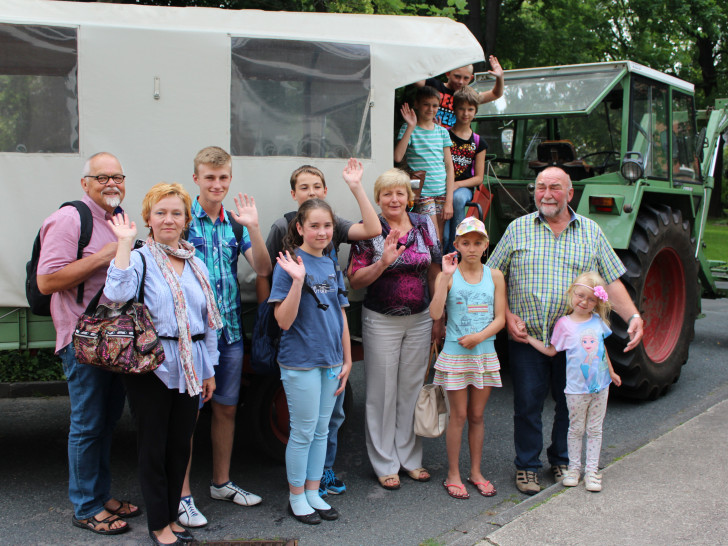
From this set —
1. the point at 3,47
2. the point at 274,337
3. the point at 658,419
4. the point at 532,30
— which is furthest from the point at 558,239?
the point at 532,30

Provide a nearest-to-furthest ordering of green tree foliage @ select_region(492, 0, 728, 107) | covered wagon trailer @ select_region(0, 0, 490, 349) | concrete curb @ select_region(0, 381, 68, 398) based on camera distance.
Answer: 1. covered wagon trailer @ select_region(0, 0, 490, 349)
2. concrete curb @ select_region(0, 381, 68, 398)
3. green tree foliage @ select_region(492, 0, 728, 107)

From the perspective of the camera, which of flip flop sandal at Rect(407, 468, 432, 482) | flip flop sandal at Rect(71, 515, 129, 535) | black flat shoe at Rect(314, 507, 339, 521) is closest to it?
flip flop sandal at Rect(71, 515, 129, 535)

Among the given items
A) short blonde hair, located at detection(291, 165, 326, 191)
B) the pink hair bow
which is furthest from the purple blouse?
the pink hair bow

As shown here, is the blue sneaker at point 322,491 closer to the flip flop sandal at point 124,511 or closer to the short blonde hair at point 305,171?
the flip flop sandal at point 124,511

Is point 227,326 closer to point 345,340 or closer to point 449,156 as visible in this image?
point 345,340

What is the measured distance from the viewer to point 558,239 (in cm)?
409

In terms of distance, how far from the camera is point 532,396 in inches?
163

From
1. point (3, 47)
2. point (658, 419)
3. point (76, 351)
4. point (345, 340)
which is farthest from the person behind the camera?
point (658, 419)

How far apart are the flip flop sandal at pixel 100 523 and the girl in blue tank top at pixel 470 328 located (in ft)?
5.86

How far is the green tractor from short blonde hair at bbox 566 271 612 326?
4.67 ft

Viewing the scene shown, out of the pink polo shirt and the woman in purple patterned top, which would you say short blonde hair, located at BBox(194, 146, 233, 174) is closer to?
the pink polo shirt

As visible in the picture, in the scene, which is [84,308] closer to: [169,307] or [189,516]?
[169,307]

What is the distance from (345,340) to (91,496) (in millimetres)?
1511

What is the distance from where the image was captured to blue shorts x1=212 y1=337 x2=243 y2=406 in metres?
3.77
